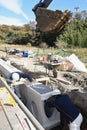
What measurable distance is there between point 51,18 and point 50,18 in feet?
0.09

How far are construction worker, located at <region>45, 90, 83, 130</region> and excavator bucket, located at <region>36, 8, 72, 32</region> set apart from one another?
2.13 meters

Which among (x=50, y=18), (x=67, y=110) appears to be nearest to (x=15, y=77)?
(x=50, y=18)

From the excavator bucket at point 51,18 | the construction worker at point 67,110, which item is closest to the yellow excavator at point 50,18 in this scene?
the excavator bucket at point 51,18

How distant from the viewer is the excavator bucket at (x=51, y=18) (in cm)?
593

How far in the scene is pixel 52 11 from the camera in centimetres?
591

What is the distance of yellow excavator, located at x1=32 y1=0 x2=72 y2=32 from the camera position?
5926mm

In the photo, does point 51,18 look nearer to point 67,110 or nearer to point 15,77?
point 15,77

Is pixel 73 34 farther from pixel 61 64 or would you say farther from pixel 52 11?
pixel 52 11

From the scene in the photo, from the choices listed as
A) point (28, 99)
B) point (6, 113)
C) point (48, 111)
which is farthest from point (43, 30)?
point (6, 113)

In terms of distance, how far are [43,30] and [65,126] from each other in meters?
2.77

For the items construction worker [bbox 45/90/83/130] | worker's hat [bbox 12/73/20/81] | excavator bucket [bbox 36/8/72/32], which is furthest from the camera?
worker's hat [bbox 12/73/20/81]

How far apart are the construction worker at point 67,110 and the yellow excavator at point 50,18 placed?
2128mm

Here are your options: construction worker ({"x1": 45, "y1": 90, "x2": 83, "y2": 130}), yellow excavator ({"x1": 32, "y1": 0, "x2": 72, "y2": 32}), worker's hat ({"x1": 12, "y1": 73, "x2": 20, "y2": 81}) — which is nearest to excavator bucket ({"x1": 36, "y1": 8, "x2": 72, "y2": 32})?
yellow excavator ({"x1": 32, "y1": 0, "x2": 72, "y2": 32})

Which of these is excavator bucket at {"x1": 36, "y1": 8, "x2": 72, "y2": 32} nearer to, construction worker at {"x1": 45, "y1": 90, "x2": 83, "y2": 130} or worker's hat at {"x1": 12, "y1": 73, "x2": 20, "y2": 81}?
worker's hat at {"x1": 12, "y1": 73, "x2": 20, "y2": 81}
